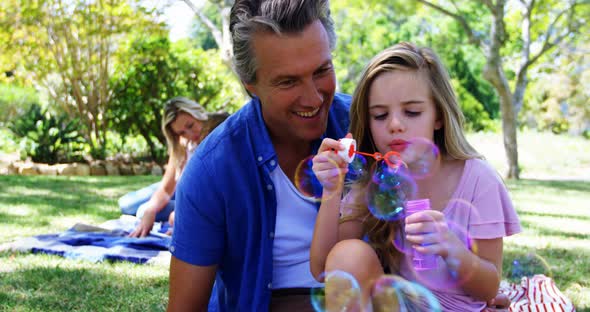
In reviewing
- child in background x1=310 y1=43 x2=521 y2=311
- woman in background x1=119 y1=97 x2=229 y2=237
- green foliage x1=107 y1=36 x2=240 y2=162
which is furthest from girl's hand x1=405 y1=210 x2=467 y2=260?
green foliage x1=107 y1=36 x2=240 y2=162

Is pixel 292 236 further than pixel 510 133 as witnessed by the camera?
No

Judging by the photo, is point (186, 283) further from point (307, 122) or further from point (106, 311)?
point (106, 311)

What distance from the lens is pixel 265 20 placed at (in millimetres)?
2014

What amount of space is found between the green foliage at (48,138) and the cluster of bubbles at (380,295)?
30.1 ft

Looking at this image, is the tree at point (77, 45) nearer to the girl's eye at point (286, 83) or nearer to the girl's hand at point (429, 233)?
the girl's eye at point (286, 83)

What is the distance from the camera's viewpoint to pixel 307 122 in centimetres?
210

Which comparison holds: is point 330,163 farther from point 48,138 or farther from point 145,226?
point 48,138

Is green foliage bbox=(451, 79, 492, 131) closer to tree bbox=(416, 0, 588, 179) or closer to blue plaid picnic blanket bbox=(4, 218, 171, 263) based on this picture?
tree bbox=(416, 0, 588, 179)

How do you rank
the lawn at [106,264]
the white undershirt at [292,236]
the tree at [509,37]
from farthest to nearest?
the tree at [509,37] < the lawn at [106,264] < the white undershirt at [292,236]

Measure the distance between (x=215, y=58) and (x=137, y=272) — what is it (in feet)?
34.5

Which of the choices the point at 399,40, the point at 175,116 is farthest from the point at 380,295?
the point at 399,40

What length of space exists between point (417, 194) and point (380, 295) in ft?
1.31

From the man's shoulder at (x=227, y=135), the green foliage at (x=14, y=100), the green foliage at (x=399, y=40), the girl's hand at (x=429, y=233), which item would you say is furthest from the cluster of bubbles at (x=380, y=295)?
the green foliage at (x=14, y=100)

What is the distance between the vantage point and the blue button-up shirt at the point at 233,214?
209 centimetres
